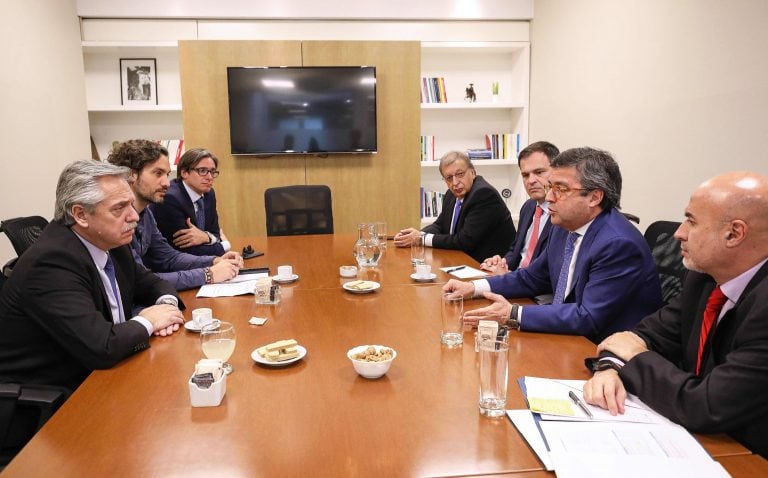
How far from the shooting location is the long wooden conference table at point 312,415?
110cm

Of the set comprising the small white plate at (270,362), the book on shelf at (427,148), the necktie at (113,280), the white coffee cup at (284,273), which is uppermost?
the book on shelf at (427,148)

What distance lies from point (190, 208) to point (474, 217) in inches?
73.5

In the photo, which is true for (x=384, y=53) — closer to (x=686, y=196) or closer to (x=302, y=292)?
(x=686, y=196)

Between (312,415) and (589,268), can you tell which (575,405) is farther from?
(589,268)

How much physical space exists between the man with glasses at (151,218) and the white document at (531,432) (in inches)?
68.0

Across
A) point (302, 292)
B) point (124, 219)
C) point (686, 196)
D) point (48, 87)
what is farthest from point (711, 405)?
point (48, 87)

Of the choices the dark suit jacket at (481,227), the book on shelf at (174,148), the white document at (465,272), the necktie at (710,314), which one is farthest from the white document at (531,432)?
the book on shelf at (174,148)

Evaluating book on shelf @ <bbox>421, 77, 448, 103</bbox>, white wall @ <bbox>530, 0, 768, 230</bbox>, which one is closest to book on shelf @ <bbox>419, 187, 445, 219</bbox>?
book on shelf @ <bbox>421, 77, 448, 103</bbox>

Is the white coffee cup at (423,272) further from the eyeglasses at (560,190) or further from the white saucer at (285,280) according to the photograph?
the eyeglasses at (560,190)

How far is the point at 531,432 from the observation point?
1.19m

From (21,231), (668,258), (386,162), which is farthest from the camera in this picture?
(386,162)

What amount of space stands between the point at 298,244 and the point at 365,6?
2.99 metres

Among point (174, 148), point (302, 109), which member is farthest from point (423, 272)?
point (174, 148)

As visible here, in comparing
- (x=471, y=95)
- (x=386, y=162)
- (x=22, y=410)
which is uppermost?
(x=471, y=95)
